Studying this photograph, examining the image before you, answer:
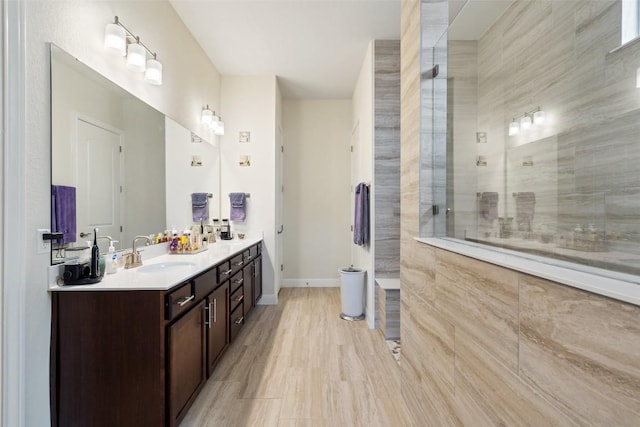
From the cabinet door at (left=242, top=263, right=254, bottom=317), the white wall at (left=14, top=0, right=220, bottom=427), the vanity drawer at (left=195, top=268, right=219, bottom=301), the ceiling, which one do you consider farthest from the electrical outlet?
the ceiling

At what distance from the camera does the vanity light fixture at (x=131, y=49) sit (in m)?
1.82

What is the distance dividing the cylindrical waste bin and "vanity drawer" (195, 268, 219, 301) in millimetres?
1665

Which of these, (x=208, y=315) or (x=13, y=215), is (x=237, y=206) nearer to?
(x=208, y=315)

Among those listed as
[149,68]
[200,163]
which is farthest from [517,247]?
[200,163]

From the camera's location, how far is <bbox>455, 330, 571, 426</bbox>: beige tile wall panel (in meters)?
0.79

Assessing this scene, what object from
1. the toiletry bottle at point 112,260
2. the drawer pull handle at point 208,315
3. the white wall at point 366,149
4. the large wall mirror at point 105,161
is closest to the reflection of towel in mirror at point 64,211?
the large wall mirror at point 105,161

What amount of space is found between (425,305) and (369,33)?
8.82ft

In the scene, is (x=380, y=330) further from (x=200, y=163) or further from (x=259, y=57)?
(x=259, y=57)

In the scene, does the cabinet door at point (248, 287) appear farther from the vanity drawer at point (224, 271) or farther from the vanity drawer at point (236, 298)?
the vanity drawer at point (224, 271)

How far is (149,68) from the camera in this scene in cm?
219

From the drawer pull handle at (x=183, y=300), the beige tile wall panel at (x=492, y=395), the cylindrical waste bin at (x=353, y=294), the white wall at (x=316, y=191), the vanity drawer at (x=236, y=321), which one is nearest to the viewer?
the beige tile wall panel at (x=492, y=395)

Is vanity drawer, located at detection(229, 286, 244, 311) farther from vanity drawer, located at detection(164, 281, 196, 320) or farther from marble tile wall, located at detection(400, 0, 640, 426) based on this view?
marble tile wall, located at detection(400, 0, 640, 426)

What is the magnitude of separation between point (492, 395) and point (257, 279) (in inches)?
117

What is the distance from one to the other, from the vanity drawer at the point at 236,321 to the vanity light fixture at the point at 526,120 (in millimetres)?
2420
